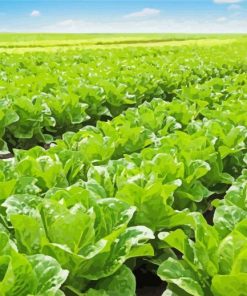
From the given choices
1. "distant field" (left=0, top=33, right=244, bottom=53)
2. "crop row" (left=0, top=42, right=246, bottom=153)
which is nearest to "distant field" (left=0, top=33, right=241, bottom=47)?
"distant field" (left=0, top=33, right=244, bottom=53)

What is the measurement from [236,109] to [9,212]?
4.17 meters

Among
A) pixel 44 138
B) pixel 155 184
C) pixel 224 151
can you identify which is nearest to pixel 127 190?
pixel 155 184

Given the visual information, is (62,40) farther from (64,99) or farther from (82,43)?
(64,99)

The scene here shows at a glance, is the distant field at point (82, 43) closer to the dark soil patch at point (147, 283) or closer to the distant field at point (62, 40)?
the distant field at point (62, 40)

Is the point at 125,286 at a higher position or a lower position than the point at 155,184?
lower

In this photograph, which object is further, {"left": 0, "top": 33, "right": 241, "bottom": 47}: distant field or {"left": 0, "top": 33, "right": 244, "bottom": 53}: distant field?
{"left": 0, "top": 33, "right": 241, "bottom": 47}: distant field

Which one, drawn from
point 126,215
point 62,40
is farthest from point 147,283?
point 62,40

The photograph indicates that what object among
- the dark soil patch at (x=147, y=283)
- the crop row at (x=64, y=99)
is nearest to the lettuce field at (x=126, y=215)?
the dark soil patch at (x=147, y=283)

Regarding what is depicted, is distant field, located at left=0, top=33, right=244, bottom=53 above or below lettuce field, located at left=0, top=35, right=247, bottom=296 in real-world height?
below

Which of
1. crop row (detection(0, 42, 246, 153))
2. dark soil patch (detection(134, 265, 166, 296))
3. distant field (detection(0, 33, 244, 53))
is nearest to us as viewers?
dark soil patch (detection(134, 265, 166, 296))

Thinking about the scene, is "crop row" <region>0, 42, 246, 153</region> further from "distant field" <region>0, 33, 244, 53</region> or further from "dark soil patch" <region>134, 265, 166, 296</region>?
"distant field" <region>0, 33, 244, 53</region>

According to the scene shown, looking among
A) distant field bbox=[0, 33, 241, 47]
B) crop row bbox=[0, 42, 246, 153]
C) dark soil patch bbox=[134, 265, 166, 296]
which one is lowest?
distant field bbox=[0, 33, 241, 47]

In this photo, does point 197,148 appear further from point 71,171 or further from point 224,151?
point 71,171

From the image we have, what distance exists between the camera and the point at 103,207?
2596 millimetres
